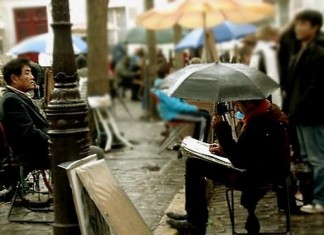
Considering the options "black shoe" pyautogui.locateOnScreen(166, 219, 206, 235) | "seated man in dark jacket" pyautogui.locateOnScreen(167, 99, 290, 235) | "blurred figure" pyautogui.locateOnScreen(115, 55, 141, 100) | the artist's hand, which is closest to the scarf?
"seated man in dark jacket" pyautogui.locateOnScreen(167, 99, 290, 235)

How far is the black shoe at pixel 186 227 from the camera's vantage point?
6.23 meters

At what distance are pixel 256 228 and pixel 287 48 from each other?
15.8 feet

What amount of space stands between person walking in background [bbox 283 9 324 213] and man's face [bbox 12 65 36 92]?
2630 mm

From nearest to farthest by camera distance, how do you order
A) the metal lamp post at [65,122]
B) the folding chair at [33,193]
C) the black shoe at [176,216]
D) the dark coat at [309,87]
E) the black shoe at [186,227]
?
1. the metal lamp post at [65,122]
2. the black shoe at [186,227]
3. the black shoe at [176,216]
4. the folding chair at [33,193]
5. the dark coat at [309,87]

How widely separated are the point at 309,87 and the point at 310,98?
11 centimetres

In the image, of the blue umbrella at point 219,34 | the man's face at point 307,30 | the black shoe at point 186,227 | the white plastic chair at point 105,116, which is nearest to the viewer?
the black shoe at point 186,227

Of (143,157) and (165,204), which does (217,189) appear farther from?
(143,157)

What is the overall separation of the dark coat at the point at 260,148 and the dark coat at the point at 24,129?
1892 mm

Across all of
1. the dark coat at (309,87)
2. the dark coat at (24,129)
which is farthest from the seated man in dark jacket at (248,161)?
the dark coat at (24,129)

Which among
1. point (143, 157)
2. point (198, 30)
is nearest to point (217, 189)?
point (143, 157)

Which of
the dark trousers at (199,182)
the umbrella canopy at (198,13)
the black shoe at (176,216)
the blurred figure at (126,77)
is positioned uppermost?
the umbrella canopy at (198,13)

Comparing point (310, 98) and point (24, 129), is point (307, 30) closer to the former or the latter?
point (310, 98)

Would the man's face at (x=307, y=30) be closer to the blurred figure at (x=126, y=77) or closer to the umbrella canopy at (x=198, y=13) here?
the umbrella canopy at (x=198, y=13)

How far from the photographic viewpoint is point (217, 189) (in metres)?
7.52
